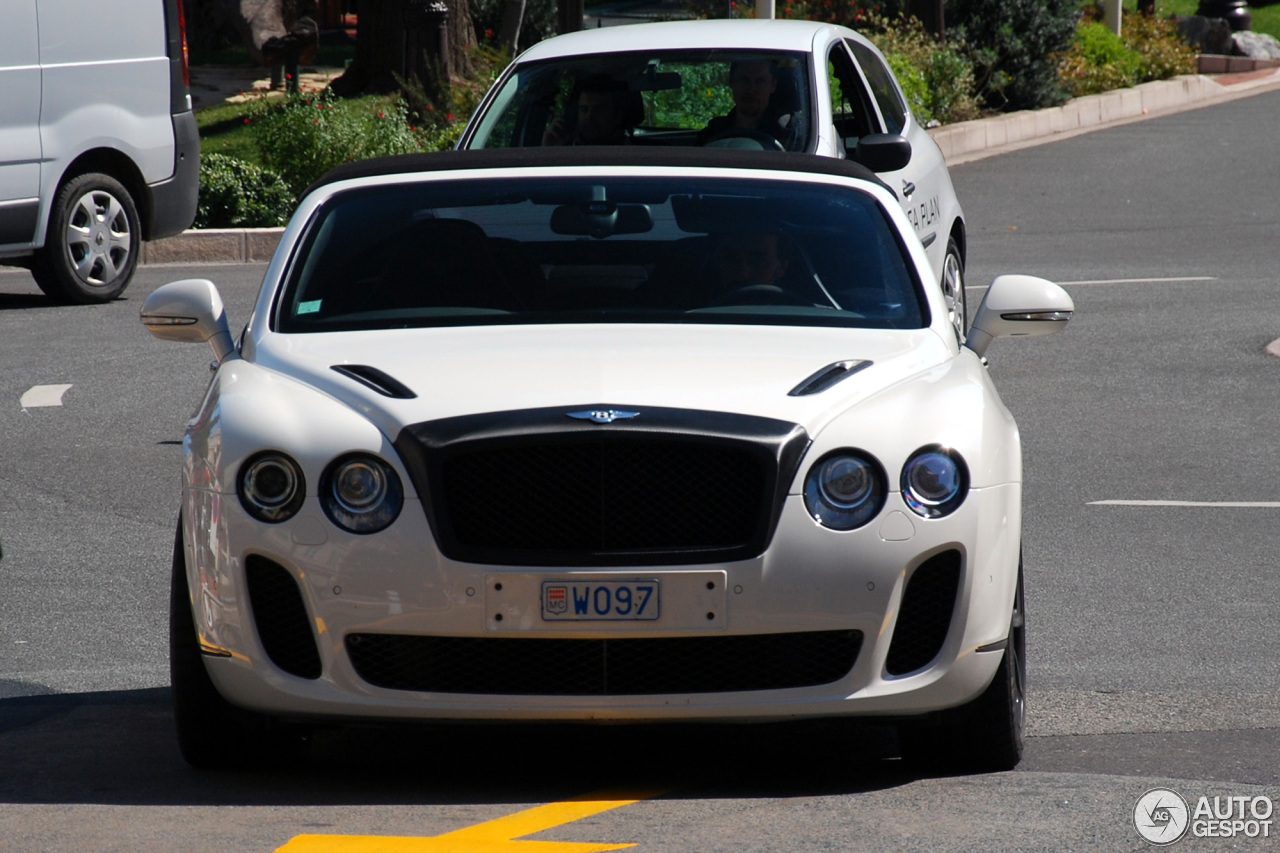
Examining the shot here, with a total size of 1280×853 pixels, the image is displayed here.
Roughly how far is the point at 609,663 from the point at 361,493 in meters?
0.63

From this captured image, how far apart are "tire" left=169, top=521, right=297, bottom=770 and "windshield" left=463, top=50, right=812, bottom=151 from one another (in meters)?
5.05

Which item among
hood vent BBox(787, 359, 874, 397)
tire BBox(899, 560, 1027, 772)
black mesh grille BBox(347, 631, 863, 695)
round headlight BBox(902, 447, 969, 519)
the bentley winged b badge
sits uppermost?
hood vent BBox(787, 359, 874, 397)

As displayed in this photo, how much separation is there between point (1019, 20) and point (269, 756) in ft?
73.5

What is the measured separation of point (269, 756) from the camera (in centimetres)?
468

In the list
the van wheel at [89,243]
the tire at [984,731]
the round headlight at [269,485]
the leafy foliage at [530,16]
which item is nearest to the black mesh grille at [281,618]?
the round headlight at [269,485]

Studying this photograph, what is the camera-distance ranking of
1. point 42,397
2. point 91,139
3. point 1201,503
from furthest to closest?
point 91,139
point 42,397
point 1201,503

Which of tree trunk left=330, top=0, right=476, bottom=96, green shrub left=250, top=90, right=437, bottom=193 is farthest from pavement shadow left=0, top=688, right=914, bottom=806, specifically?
tree trunk left=330, top=0, right=476, bottom=96

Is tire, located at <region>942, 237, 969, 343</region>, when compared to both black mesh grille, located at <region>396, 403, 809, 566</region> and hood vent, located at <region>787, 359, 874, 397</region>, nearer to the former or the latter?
hood vent, located at <region>787, 359, 874, 397</region>

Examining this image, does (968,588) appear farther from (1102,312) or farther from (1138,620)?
(1102,312)

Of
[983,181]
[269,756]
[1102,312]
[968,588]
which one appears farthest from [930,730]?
[983,181]

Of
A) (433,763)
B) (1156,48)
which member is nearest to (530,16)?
(1156,48)

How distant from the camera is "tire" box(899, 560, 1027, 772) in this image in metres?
4.53

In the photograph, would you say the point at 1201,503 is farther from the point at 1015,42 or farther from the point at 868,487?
the point at 1015,42

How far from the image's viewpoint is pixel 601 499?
14.0 ft
